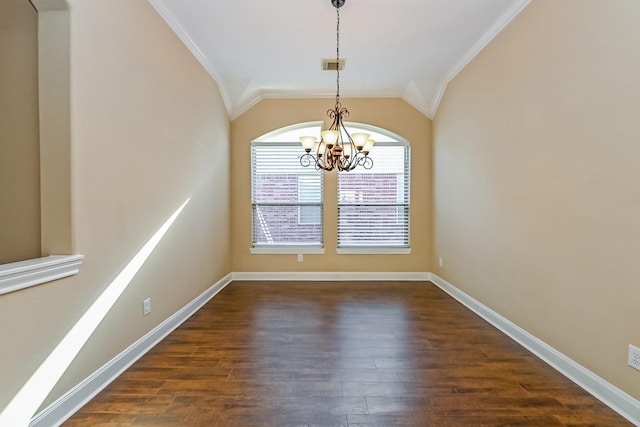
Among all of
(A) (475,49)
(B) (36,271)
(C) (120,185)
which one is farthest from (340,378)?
(A) (475,49)

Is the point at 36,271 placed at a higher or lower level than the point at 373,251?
higher

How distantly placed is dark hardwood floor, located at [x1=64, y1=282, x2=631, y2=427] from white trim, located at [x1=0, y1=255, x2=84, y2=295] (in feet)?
2.67

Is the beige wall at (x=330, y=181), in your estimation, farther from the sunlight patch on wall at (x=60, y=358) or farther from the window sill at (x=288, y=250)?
the sunlight patch on wall at (x=60, y=358)

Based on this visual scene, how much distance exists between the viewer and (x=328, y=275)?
15.5 feet

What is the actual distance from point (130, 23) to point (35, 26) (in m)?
0.63

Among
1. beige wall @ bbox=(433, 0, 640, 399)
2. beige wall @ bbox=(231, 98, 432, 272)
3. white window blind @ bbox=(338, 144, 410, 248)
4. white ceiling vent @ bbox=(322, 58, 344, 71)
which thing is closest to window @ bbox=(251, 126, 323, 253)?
beige wall @ bbox=(231, 98, 432, 272)

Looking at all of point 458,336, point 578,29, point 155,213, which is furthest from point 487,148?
point 155,213

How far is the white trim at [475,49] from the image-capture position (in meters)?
2.55

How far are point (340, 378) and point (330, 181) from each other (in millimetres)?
3152

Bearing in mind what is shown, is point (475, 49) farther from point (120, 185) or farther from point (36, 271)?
point (36, 271)

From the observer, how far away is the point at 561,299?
212 cm

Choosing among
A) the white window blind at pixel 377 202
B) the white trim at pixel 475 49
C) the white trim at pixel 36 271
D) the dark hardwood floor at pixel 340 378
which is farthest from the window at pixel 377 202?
the white trim at pixel 36 271

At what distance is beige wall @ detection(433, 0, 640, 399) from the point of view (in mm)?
1680

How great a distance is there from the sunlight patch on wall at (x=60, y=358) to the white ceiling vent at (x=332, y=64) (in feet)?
9.66
